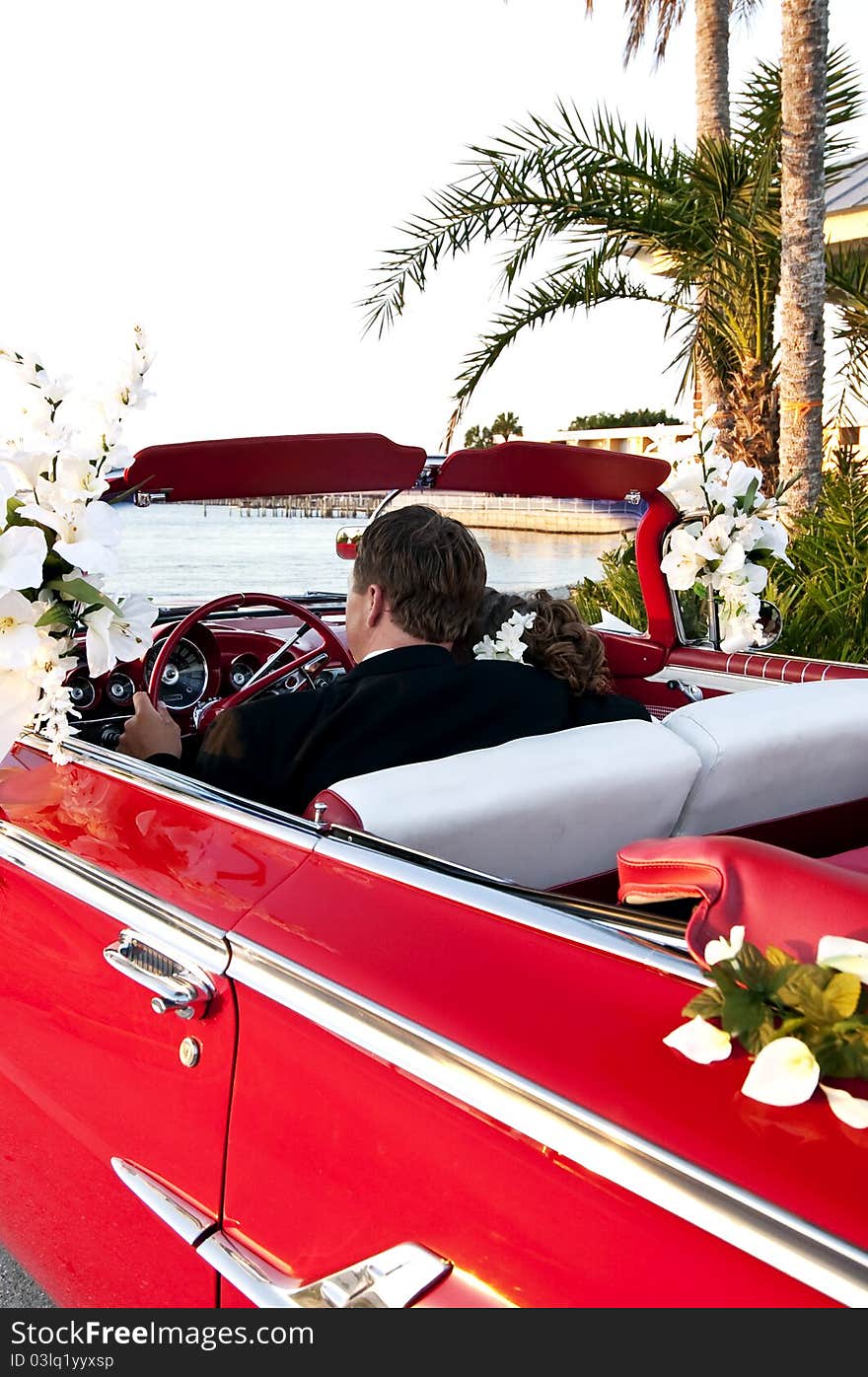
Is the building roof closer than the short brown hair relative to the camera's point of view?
No

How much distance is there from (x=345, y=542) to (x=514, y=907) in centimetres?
170

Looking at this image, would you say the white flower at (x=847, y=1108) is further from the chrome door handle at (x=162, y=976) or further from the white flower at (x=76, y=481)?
the white flower at (x=76, y=481)

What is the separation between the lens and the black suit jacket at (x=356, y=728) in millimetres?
2057

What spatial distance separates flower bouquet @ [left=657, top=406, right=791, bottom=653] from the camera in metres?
3.78

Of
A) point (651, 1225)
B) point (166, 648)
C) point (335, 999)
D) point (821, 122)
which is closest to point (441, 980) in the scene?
point (335, 999)

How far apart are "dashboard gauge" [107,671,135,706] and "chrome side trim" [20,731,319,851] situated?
3.32 feet

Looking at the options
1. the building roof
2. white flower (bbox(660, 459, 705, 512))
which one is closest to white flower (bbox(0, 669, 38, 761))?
white flower (bbox(660, 459, 705, 512))

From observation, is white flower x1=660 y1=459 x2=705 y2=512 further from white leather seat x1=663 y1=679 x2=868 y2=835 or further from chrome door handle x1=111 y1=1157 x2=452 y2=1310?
chrome door handle x1=111 y1=1157 x2=452 y2=1310

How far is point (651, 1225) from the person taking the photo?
40.1 inches

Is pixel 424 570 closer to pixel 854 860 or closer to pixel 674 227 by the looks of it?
pixel 854 860

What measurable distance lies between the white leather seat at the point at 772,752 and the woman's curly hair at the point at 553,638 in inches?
12.8

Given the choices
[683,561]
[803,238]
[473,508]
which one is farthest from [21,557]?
[803,238]

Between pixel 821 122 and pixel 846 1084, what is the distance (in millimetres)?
8452
